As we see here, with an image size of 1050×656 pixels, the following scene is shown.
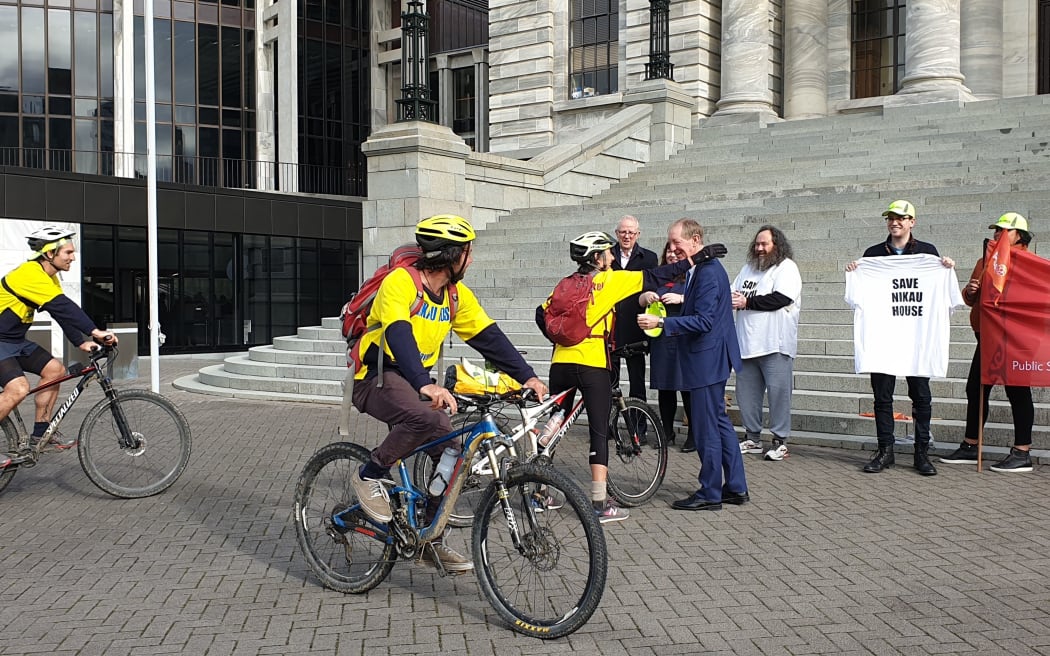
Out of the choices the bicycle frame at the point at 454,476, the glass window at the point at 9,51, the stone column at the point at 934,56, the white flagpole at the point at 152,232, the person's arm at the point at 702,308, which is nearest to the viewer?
the bicycle frame at the point at 454,476

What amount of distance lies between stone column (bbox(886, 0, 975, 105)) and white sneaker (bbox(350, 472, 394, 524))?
19.4m

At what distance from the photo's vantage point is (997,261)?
817cm

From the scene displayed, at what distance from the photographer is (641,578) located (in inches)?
211

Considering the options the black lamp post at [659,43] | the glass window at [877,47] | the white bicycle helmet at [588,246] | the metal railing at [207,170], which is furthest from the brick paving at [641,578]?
the metal railing at [207,170]

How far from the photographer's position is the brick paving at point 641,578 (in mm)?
4461

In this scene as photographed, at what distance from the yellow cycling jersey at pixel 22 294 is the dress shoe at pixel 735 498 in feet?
15.7

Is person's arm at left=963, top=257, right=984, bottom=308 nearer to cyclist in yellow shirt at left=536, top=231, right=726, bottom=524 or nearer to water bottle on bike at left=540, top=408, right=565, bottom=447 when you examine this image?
cyclist in yellow shirt at left=536, top=231, right=726, bottom=524

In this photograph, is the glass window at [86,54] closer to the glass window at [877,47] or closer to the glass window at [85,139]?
the glass window at [85,139]

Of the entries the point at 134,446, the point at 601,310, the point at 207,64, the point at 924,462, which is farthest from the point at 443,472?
the point at 207,64

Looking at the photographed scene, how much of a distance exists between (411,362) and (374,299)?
48 cm

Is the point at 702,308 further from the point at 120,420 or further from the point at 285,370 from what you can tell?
the point at 285,370

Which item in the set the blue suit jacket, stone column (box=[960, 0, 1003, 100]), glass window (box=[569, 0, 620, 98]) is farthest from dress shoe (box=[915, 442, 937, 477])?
glass window (box=[569, 0, 620, 98])

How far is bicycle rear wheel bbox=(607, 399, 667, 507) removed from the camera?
6.93 meters

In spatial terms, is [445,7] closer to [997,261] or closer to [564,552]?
[997,261]
